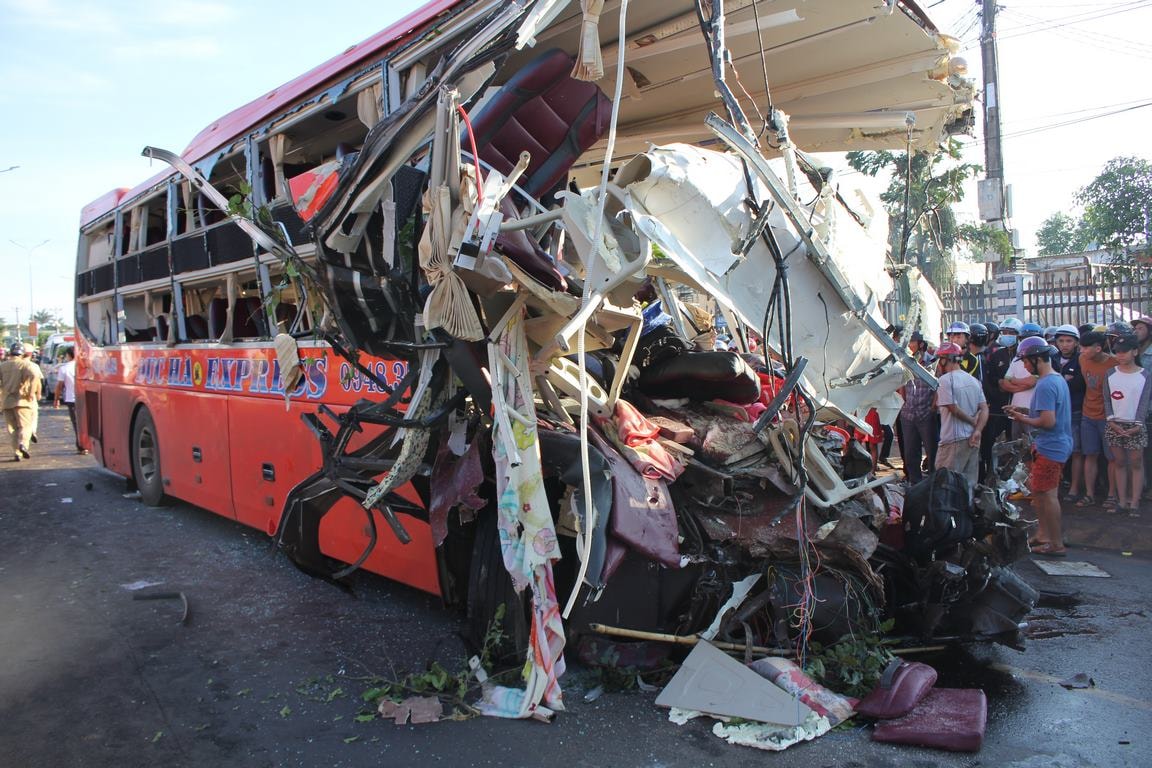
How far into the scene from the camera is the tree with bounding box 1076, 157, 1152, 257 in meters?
16.8

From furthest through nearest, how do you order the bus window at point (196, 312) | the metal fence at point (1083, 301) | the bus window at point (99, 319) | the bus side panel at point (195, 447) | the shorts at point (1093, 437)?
the metal fence at point (1083, 301), the bus window at point (99, 319), the bus window at point (196, 312), the shorts at point (1093, 437), the bus side panel at point (195, 447)

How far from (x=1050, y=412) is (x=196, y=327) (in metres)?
7.34

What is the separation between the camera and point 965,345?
7.82 metres

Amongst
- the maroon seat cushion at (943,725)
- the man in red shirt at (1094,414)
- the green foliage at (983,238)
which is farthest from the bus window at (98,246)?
the green foliage at (983,238)

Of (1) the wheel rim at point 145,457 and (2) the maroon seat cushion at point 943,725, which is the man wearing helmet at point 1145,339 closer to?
(2) the maroon seat cushion at point 943,725

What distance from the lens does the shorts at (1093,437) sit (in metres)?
7.50

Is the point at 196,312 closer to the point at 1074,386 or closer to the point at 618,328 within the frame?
the point at 618,328

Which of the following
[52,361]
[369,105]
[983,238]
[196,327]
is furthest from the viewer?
[52,361]

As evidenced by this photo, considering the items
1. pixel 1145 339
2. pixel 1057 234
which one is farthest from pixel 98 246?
pixel 1057 234

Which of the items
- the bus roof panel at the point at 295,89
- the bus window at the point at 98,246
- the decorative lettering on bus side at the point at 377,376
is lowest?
the decorative lettering on bus side at the point at 377,376

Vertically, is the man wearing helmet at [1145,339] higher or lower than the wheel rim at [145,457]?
higher

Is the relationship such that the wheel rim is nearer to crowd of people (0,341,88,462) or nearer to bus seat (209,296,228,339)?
bus seat (209,296,228,339)

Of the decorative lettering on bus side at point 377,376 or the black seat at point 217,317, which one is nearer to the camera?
the decorative lettering on bus side at point 377,376

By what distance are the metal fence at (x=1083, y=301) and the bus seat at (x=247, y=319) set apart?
35.0 feet
